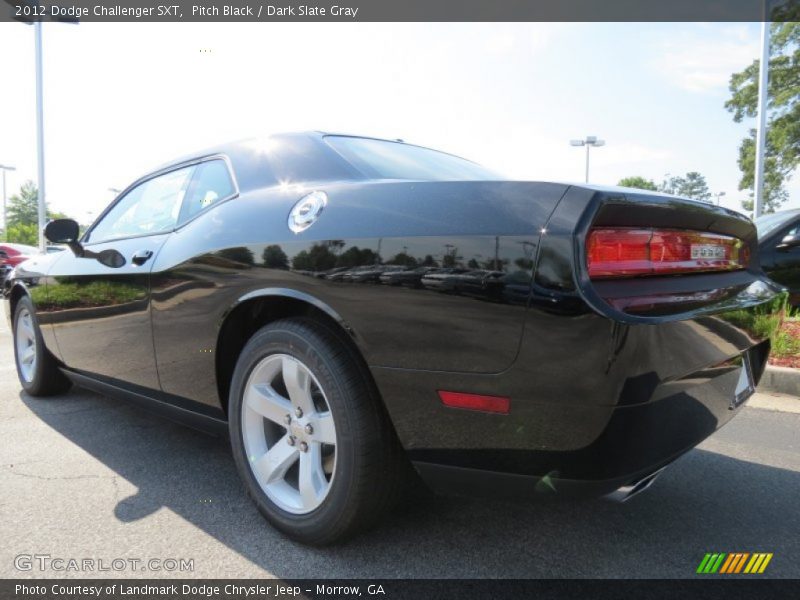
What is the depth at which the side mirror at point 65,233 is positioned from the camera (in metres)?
3.17

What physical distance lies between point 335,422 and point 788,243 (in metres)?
5.81

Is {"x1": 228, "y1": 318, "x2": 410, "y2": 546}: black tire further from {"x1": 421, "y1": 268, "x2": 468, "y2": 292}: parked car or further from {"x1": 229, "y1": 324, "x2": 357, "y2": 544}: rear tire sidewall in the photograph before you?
{"x1": 421, "y1": 268, "x2": 468, "y2": 292}: parked car

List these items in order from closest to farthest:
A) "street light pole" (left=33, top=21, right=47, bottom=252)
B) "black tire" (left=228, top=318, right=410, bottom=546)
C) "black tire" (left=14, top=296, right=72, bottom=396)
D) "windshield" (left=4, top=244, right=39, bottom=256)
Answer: "black tire" (left=228, top=318, right=410, bottom=546) → "black tire" (left=14, top=296, right=72, bottom=396) → "windshield" (left=4, top=244, right=39, bottom=256) → "street light pole" (left=33, top=21, right=47, bottom=252)

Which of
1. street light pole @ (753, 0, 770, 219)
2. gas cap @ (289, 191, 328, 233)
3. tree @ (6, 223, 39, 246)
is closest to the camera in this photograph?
gas cap @ (289, 191, 328, 233)

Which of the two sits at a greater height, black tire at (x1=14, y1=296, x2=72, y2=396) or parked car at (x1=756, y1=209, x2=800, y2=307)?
parked car at (x1=756, y1=209, x2=800, y2=307)

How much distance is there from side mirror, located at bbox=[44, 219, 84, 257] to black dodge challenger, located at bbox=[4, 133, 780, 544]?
107 centimetres

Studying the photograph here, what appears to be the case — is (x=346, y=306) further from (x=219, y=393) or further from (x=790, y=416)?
(x=790, y=416)

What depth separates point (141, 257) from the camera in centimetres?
255

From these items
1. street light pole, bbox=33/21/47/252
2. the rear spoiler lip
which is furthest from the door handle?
street light pole, bbox=33/21/47/252

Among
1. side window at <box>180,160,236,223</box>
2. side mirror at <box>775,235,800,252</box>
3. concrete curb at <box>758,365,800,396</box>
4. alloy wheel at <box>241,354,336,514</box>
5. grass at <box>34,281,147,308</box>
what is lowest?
concrete curb at <box>758,365,800,396</box>

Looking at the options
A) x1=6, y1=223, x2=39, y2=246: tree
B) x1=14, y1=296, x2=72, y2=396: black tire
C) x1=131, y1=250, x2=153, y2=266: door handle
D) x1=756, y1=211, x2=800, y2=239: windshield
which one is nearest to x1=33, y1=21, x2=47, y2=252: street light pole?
x1=14, y1=296, x2=72, y2=396: black tire

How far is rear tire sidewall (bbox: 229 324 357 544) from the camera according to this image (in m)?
1.68

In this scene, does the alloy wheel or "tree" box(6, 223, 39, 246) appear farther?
"tree" box(6, 223, 39, 246)

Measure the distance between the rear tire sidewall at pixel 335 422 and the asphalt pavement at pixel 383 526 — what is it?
0.34 ft
